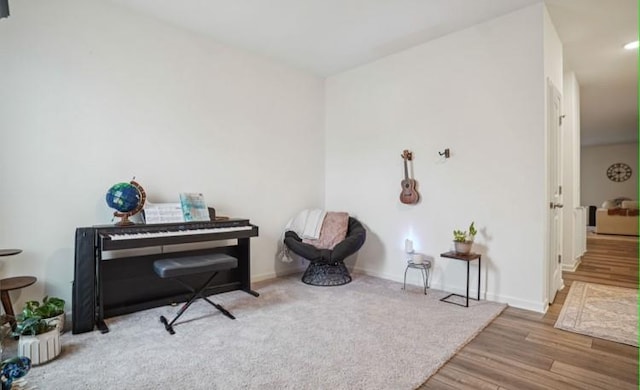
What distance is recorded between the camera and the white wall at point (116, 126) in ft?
8.28

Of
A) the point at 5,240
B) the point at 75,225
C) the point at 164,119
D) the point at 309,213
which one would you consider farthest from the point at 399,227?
the point at 5,240

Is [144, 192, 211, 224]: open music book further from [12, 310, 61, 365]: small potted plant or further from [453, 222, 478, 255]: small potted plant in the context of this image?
[453, 222, 478, 255]: small potted plant

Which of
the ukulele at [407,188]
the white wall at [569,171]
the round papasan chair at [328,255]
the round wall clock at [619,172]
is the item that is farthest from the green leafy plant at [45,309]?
the round wall clock at [619,172]

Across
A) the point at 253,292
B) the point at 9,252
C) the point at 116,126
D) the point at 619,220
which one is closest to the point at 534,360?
the point at 253,292

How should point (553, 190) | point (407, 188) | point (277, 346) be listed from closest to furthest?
point (277, 346)
point (553, 190)
point (407, 188)

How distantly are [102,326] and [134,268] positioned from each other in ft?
1.78

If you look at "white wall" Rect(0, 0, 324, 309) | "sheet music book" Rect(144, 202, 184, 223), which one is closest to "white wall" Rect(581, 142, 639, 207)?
"white wall" Rect(0, 0, 324, 309)

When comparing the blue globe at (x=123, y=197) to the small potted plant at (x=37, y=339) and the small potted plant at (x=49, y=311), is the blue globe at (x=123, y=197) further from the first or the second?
the small potted plant at (x=37, y=339)

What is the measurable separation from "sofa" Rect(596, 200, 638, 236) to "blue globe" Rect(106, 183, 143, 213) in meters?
10.4

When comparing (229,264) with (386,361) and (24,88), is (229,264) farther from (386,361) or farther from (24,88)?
(24,88)

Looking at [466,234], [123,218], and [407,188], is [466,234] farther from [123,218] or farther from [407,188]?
[123,218]

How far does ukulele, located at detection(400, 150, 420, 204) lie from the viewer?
3.74 meters

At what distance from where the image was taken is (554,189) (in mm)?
3215

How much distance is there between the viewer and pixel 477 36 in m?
3.29
